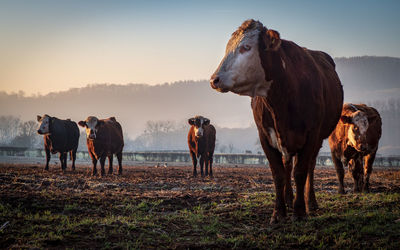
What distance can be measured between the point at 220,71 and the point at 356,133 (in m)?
5.47

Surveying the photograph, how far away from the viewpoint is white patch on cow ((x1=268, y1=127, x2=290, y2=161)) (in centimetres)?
542

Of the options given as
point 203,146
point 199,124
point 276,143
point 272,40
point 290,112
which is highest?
point 272,40

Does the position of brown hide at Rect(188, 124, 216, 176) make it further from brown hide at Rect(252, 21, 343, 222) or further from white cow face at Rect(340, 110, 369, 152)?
brown hide at Rect(252, 21, 343, 222)

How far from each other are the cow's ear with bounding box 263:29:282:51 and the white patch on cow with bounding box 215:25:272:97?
0.13 meters

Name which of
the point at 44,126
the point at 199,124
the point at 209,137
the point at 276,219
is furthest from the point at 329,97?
the point at 44,126

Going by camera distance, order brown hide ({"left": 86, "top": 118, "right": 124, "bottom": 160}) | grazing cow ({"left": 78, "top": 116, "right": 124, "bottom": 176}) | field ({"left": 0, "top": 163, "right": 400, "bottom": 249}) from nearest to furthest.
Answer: field ({"left": 0, "top": 163, "right": 400, "bottom": 249}) → grazing cow ({"left": 78, "top": 116, "right": 124, "bottom": 176}) → brown hide ({"left": 86, "top": 118, "right": 124, "bottom": 160})

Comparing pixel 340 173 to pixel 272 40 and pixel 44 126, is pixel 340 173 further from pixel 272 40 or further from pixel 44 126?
pixel 44 126

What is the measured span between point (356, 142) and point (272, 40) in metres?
5.03

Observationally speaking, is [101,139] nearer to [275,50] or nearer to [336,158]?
[336,158]

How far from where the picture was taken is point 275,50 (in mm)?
5086

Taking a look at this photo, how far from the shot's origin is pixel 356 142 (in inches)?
353

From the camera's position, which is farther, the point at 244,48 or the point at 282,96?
the point at 282,96

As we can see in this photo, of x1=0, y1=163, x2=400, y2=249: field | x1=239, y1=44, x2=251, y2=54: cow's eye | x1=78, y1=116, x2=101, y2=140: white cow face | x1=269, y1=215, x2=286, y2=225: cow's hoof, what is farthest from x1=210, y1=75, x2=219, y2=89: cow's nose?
x1=78, y1=116, x2=101, y2=140: white cow face

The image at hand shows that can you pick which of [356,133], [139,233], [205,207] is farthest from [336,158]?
[139,233]
